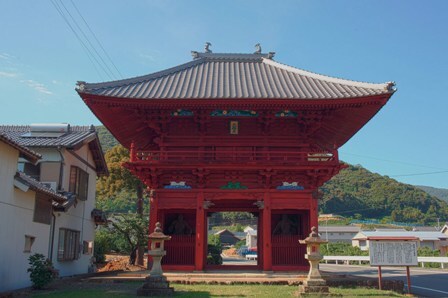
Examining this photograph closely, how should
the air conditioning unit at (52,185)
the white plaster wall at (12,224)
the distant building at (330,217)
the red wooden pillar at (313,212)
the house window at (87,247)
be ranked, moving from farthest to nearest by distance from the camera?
the distant building at (330,217), the house window at (87,247), the air conditioning unit at (52,185), the red wooden pillar at (313,212), the white plaster wall at (12,224)

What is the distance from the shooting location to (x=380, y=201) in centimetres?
13862

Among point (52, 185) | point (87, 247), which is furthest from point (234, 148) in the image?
point (87, 247)

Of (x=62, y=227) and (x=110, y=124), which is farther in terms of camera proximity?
(x=62, y=227)

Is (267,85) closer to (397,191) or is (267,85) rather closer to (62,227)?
(62,227)

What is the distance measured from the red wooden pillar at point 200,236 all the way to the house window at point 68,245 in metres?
8.07

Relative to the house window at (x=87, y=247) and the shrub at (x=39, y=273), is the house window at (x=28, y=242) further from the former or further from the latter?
the house window at (x=87, y=247)

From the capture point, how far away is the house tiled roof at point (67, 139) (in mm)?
21531

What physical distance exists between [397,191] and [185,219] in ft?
449

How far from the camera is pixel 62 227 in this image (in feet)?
70.7

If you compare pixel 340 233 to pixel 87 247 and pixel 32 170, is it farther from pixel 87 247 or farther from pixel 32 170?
pixel 32 170

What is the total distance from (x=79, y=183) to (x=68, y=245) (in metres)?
3.46

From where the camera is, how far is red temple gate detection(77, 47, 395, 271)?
17.1 metres

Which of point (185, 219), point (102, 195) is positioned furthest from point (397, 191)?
point (185, 219)

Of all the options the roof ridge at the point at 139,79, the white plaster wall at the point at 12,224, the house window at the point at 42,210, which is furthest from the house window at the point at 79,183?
the roof ridge at the point at 139,79
